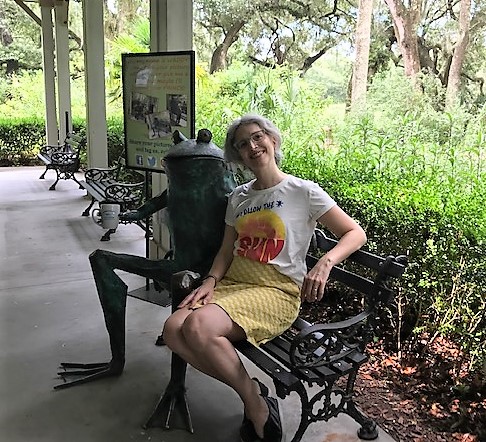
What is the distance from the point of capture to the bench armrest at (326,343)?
1.94 meters

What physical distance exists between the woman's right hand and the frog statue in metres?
0.27

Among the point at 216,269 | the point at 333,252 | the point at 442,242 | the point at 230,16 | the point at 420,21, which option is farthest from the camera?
the point at 230,16

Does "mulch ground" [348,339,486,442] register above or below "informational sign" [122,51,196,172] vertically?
below

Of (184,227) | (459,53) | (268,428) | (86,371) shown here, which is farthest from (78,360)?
(459,53)

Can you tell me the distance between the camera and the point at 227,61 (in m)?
13.9

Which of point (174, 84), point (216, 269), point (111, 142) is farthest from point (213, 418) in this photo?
point (111, 142)

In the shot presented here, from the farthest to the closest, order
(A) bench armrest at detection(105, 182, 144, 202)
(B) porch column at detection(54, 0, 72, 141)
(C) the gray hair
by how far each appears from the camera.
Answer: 1. (B) porch column at detection(54, 0, 72, 141)
2. (A) bench armrest at detection(105, 182, 144, 202)
3. (C) the gray hair

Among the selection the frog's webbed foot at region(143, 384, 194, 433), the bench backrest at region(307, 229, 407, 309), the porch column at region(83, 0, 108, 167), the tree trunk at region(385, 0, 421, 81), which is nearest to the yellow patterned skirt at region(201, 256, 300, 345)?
the bench backrest at region(307, 229, 407, 309)

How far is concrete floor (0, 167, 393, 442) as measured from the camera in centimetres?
235

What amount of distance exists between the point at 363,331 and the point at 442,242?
2.68 ft

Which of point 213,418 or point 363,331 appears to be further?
point 213,418

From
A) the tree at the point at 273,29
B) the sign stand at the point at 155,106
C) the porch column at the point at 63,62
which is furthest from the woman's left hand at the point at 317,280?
the tree at the point at 273,29

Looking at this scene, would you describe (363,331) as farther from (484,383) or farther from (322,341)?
(484,383)

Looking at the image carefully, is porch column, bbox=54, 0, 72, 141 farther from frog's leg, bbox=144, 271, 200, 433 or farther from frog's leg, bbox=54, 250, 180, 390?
frog's leg, bbox=144, 271, 200, 433
